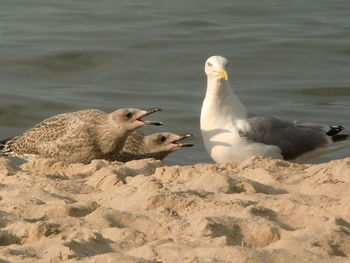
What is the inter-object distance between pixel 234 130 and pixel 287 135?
723 mm

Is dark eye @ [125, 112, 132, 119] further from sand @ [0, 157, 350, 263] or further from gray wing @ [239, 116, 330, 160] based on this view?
sand @ [0, 157, 350, 263]

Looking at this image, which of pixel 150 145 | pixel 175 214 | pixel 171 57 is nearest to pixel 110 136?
pixel 150 145

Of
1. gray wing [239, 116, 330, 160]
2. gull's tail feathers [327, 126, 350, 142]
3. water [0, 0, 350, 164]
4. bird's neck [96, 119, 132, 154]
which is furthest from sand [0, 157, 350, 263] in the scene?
water [0, 0, 350, 164]

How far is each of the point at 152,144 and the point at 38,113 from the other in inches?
193

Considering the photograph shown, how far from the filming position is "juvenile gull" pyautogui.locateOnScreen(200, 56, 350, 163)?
34.3ft

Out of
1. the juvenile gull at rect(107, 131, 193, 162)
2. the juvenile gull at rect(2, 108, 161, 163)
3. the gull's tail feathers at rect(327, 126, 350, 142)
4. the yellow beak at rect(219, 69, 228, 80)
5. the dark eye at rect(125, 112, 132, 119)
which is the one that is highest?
the yellow beak at rect(219, 69, 228, 80)

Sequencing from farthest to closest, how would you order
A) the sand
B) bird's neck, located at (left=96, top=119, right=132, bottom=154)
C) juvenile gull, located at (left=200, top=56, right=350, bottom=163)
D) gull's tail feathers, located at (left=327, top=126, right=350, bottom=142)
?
gull's tail feathers, located at (left=327, top=126, right=350, bottom=142) → juvenile gull, located at (left=200, top=56, right=350, bottom=163) → bird's neck, located at (left=96, top=119, right=132, bottom=154) → the sand

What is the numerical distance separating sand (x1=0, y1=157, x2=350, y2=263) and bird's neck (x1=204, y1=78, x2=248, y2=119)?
7.84ft

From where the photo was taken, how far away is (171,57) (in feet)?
61.6

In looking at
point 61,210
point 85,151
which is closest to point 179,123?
point 85,151

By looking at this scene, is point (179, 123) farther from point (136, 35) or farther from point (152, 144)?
point (136, 35)

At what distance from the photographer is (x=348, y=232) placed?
19.2 ft

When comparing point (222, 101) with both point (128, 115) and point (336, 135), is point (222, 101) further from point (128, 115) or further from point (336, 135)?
point (336, 135)

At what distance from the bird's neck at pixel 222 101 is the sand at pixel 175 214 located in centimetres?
239
